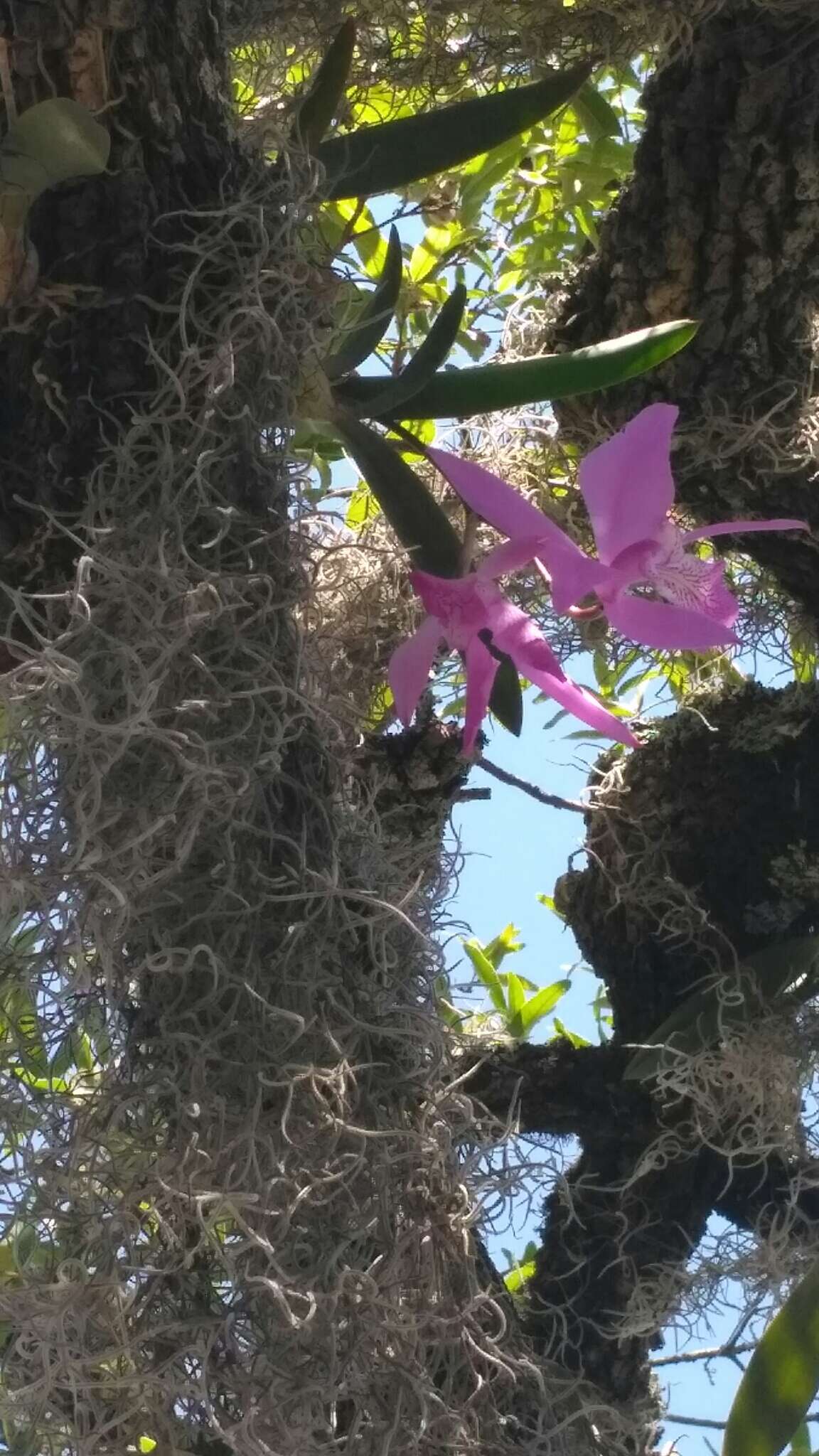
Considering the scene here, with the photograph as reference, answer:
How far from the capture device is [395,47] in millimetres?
884

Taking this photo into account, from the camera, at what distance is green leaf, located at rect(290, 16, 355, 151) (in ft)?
1.99

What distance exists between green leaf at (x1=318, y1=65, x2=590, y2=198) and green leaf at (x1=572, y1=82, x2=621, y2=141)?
1.11 ft

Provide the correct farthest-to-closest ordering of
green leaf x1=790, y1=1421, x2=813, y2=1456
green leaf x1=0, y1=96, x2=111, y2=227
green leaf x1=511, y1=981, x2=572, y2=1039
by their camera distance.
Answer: green leaf x1=511, y1=981, x2=572, y2=1039 → green leaf x1=790, y1=1421, x2=813, y2=1456 → green leaf x1=0, y1=96, x2=111, y2=227

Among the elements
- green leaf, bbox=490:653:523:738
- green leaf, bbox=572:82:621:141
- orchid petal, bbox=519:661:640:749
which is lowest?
orchid petal, bbox=519:661:640:749

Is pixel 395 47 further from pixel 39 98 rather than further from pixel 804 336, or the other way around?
pixel 39 98

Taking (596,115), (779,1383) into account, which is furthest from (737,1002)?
(596,115)

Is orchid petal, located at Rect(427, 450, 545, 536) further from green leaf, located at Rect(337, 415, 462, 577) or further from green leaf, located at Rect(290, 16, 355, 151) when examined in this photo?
green leaf, located at Rect(290, 16, 355, 151)

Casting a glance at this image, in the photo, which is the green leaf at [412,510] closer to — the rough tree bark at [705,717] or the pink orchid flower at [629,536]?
the pink orchid flower at [629,536]

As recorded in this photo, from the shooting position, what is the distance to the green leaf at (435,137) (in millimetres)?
640

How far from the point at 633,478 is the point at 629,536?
1.0 inches

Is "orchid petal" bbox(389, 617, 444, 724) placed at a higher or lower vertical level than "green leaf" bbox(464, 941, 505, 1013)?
lower

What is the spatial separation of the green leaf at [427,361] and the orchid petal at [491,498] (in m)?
0.04

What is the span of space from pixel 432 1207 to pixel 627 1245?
10.2 inches

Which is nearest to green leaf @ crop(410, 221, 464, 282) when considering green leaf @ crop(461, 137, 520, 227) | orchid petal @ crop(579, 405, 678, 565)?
green leaf @ crop(461, 137, 520, 227)
